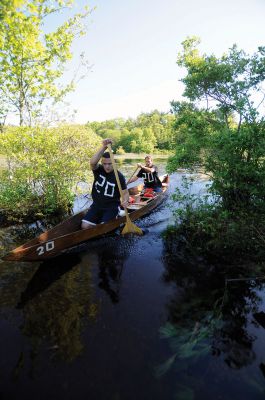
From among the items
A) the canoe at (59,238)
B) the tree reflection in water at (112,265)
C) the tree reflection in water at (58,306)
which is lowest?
the tree reflection in water at (112,265)

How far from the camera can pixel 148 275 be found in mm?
6094

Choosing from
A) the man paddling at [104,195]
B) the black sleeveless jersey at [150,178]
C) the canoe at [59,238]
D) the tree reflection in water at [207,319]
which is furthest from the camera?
the black sleeveless jersey at [150,178]

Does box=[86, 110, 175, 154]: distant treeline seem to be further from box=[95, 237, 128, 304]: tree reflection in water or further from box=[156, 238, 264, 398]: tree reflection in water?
box=[156, 238, 264, 398]: tree reflection in water

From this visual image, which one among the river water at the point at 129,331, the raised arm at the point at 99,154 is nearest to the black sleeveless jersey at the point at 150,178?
the raised arm at the point at 99,154

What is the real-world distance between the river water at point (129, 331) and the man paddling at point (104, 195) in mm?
1351

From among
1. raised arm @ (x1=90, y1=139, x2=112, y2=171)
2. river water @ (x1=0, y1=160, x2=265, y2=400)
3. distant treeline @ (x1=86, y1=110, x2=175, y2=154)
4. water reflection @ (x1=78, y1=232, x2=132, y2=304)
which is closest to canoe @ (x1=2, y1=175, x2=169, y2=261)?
water reflection @ (x1=78, y1=232, x2=132, y2=304)

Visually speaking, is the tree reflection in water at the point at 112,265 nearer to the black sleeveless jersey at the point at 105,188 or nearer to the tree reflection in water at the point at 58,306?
the tree reflection in water at the point at 58,306

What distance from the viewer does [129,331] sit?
4250 millimetres

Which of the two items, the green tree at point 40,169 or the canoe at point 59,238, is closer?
the canoe at point 59,238

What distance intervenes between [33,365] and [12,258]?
205cm

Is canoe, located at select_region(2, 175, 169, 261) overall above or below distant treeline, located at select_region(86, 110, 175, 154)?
below

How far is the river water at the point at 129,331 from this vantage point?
129 inches

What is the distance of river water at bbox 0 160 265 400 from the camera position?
129 inches

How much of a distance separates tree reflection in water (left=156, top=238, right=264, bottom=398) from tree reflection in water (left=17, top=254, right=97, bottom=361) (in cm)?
145
